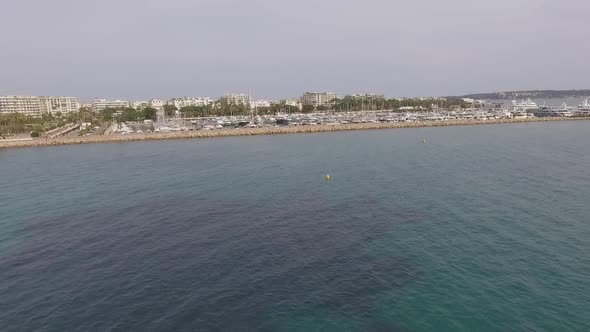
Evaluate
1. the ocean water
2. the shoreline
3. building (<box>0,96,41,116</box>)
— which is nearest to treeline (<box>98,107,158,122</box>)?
the shoreline

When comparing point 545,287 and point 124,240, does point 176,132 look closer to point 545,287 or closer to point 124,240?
point 124,240

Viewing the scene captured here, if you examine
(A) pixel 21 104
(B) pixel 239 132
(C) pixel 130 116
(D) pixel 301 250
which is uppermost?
(A) pixel 21 104

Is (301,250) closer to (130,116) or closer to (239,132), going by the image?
(239,132)

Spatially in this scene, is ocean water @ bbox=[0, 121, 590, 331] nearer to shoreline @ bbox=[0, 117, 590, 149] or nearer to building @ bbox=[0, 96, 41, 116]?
shoreline @ bbox=[0, 117, 590, 149]

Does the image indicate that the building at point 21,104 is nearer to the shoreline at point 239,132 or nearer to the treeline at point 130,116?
the treeline at point 130,116

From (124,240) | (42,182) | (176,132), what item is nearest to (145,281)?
(124,240)

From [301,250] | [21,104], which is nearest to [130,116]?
[21,104]
